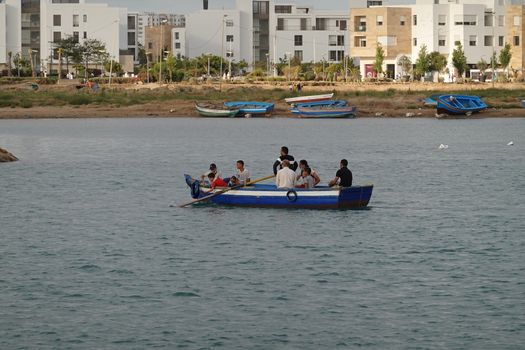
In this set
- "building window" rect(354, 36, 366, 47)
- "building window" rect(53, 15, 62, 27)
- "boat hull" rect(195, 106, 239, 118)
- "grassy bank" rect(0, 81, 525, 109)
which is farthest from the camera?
"building window" rect(53, 15, 62, 27)

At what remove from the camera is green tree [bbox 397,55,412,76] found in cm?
14212

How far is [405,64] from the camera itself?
142m

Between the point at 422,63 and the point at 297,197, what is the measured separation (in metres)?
96.9

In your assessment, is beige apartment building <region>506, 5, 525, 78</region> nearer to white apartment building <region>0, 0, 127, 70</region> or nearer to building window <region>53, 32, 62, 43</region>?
white apartment building <region>0, 0, 127, 70</region>

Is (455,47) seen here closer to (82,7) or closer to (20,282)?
(82,7)

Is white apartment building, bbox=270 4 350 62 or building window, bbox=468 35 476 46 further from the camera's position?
white apartment building, bbox=270 4 350 62

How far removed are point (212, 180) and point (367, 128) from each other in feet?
184

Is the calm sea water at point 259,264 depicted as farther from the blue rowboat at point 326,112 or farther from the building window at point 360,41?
the building window at point 360,41

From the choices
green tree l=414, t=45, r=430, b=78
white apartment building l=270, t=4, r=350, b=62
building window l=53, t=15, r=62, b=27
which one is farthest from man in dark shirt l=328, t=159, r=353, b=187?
white apartment building l=270, t=4, r=350, b=62

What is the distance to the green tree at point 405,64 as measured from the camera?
14212 centimetres

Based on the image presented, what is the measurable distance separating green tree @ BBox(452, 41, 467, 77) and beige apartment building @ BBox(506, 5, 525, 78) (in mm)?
8186

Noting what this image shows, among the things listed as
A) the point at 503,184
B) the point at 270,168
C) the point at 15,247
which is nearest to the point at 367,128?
the point at 270,168

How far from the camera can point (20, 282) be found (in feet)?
101

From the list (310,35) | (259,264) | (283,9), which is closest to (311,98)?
(310,35)
